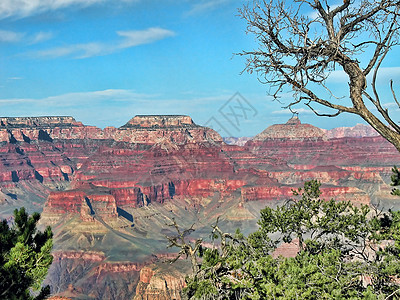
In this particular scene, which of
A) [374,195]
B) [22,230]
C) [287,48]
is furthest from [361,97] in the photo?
[374,195]

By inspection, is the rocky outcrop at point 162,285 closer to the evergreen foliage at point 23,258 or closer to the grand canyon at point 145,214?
the grand canyon at point 145,214

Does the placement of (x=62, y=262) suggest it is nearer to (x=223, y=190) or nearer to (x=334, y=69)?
(x=223, y=190)

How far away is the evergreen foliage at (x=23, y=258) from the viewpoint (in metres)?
14.8

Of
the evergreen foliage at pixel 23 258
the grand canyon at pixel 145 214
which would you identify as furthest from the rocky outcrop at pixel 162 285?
the evergreen foliage at pixel 23 258

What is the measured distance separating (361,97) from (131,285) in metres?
92.1

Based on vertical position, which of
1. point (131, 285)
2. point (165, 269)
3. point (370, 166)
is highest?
point (370, 166)

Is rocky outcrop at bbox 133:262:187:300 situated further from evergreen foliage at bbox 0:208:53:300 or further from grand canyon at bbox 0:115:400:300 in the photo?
evergreen foliage at bbox 0:208:53:300

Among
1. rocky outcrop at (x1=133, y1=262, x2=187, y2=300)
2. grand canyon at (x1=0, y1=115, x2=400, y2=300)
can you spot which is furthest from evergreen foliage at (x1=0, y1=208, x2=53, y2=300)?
rocky outcrop at (x1=133, y1=262, x2=187, y2=300)

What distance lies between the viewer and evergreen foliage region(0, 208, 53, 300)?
14.8 metres

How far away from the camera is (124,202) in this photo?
162m

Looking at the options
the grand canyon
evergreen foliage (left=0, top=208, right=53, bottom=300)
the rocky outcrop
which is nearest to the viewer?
evergreen foliage (left=0, top=208, right=53, bottom=300)

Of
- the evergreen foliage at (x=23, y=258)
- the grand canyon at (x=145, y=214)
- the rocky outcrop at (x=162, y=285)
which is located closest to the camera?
the evergreen foliage at (x=23, y=258)

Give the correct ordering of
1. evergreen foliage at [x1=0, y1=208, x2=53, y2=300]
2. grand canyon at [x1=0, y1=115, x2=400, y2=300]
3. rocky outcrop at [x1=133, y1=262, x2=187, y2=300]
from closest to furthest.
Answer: evergreen foliage at [x1=0, y1=208, x2=53, y2=300]
rocky outcrop at [x1=133, y1=262, x2=187, y2=300]
grand canyon at [x1=0, y1=115, x2=400, y2=300]

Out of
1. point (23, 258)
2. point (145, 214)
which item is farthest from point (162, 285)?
point (145, 214)
